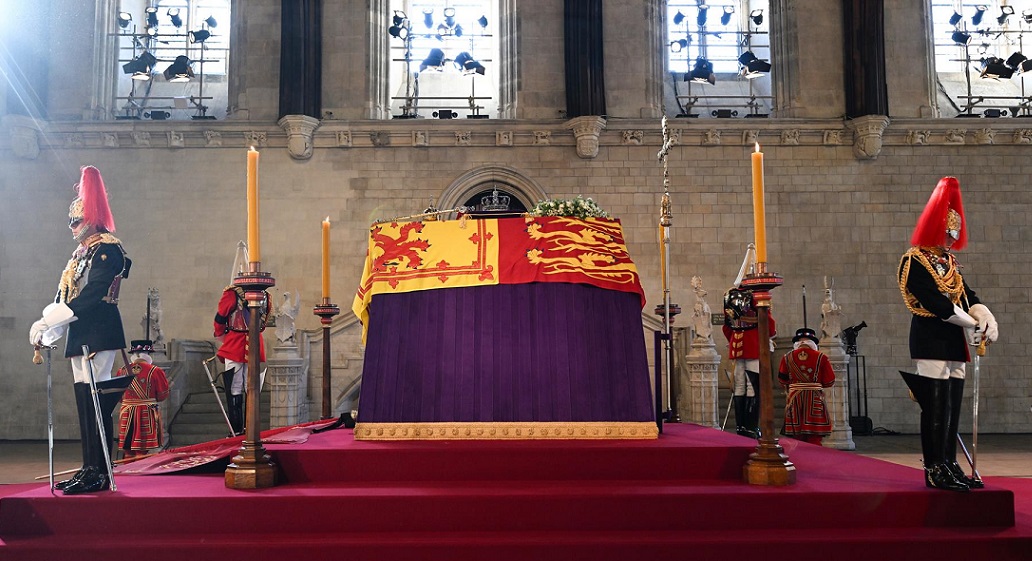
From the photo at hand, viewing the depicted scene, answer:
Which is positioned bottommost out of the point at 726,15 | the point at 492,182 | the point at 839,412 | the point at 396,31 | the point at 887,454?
the point at 887,454

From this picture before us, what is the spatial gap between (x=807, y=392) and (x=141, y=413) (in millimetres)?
7037

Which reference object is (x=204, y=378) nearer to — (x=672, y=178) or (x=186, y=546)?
(x=672, y=178)

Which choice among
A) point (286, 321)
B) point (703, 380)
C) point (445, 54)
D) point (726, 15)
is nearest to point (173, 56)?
point (445, 54)

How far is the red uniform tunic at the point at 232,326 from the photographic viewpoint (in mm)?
7379

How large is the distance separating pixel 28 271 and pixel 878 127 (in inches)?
581

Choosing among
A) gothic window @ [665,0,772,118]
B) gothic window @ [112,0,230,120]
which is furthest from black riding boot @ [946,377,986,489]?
gothic window @ [112,0,230,120]

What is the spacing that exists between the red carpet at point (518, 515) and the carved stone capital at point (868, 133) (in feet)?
34.7

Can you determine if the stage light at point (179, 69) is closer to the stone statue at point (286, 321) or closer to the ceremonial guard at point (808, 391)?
the stone statue at point (286, 321)

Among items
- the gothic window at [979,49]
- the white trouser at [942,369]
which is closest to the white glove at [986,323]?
the white trouser at [942,369]

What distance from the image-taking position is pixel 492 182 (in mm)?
13531

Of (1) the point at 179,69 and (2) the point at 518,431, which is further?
(1) the point at 179,69

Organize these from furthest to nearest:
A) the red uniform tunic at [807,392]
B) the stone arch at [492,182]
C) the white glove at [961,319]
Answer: the stone arch at [492,182], the red uniform tunic at [807,392], the white glove at [961,319]

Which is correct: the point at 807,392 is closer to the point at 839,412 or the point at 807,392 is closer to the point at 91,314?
the point at 839,412

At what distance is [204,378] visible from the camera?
1212 centimetres
